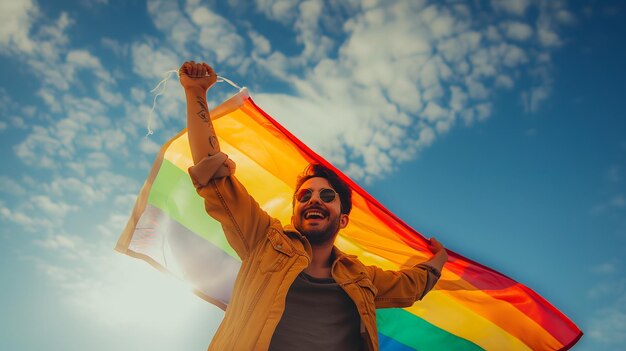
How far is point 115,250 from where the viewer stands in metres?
4.12

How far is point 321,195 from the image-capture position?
4.05 m

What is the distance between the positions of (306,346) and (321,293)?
459 mm

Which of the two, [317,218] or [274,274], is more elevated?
[317,218]

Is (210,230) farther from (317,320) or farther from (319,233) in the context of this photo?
(317,320)

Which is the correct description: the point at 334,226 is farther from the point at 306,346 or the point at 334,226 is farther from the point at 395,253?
the point at 395,253

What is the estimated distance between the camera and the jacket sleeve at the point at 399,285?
3953mm

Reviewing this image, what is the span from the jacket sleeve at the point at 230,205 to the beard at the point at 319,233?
46 centimetres

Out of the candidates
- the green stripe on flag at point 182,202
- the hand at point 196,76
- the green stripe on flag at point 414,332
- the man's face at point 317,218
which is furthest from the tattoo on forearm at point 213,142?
the green stripe on flag at point 414,332

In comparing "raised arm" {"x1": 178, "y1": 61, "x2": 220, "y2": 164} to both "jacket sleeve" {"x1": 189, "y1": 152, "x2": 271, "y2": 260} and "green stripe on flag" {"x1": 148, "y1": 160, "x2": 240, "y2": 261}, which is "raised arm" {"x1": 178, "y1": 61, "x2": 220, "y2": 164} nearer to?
"jacket sleeve" {"x1": 189, "y1": 152, "x2": 271, "y2": 260}

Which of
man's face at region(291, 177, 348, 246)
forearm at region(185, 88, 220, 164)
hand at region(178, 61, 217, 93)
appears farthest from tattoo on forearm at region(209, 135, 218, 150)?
man's face at region(291, 177, 348, 246)

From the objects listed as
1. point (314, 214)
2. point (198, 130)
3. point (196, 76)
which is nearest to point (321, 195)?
point (314, 214)

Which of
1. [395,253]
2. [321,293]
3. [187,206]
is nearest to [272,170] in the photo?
[187,206]

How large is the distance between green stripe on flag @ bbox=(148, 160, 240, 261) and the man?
1.54 metres

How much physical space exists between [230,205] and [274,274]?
57 centimetres
